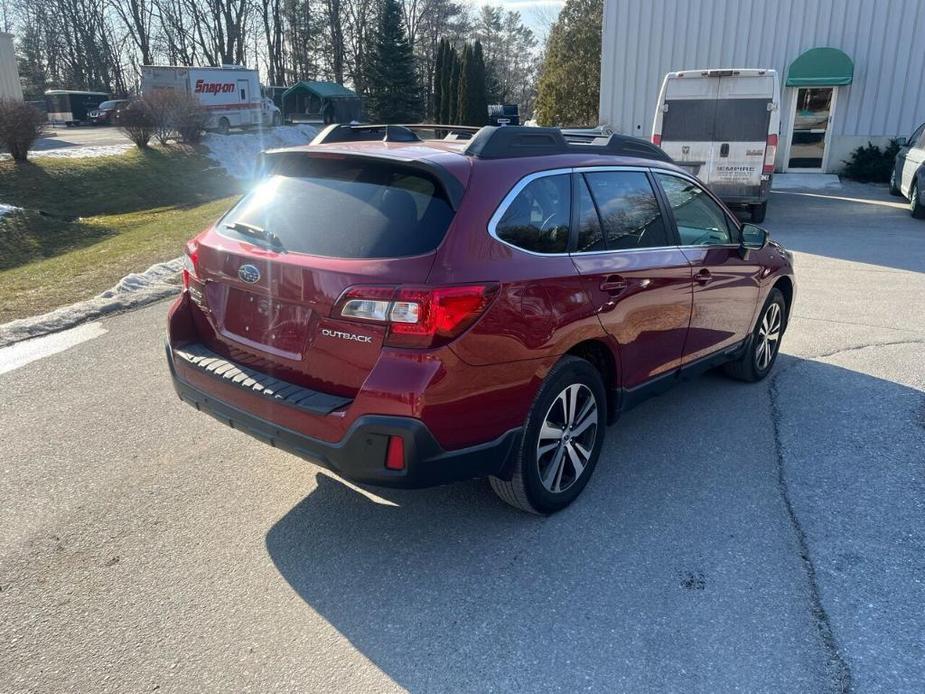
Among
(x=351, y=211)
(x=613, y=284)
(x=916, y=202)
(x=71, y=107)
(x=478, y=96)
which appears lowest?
(x=916, y=202)

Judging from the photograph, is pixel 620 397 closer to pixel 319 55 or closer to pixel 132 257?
pixel 132 257

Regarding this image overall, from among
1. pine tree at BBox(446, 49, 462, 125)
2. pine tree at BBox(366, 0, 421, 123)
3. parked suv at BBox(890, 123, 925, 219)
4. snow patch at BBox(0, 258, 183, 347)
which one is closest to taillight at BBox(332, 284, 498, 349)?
snow patch at BBox(0, 258, 183, 347)

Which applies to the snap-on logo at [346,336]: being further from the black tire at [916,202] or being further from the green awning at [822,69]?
the green awning at [822,69]

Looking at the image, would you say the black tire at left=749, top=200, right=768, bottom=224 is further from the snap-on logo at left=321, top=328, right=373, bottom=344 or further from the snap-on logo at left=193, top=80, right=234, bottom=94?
the snap-on logo at left=193, top=80, right=234, bottom=94

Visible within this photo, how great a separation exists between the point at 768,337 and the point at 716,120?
8464mm

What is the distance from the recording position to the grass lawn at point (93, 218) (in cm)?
852

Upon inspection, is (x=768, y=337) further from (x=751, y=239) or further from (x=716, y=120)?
(x=716, y=120)

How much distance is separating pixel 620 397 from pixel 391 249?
1.62 meters

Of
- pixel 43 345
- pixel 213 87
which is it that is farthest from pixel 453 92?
pixel 43 345

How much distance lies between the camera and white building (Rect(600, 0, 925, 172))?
19438 mm

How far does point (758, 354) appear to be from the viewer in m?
5.24

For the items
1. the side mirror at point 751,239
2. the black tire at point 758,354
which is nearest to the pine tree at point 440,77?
the black tire at point 758,354

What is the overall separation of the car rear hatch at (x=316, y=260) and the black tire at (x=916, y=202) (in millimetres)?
13532

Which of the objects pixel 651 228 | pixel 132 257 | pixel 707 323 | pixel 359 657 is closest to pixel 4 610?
pixel 359 657
